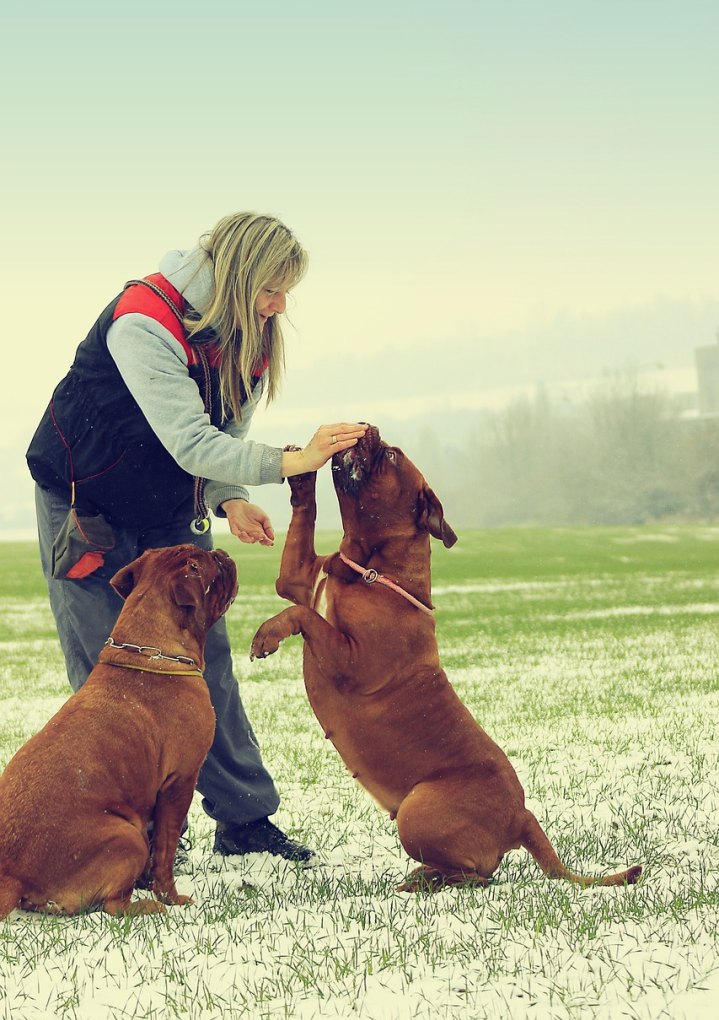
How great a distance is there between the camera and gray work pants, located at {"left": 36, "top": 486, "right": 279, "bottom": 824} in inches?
196

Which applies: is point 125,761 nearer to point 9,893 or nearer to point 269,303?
point 9,893

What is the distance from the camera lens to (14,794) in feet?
12.9

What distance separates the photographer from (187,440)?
4457mm

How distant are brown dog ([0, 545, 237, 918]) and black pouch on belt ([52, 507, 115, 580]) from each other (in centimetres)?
34

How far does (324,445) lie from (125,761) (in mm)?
1449

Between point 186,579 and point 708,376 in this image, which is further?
point 708,376

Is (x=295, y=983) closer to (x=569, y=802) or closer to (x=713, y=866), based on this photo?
(x=713, y=866)

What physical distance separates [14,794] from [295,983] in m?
1.24

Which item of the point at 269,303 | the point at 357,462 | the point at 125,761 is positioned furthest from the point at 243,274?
the point at 125,761

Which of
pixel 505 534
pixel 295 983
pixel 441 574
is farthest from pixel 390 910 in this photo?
pixel 505 534

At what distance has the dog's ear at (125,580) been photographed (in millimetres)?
4512

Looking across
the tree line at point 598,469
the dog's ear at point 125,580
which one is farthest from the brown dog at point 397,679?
the tree line at point 598,469

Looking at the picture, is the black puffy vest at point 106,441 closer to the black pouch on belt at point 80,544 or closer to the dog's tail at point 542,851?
the black pouch on belt at point 80,544

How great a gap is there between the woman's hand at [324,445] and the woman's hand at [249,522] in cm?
59
